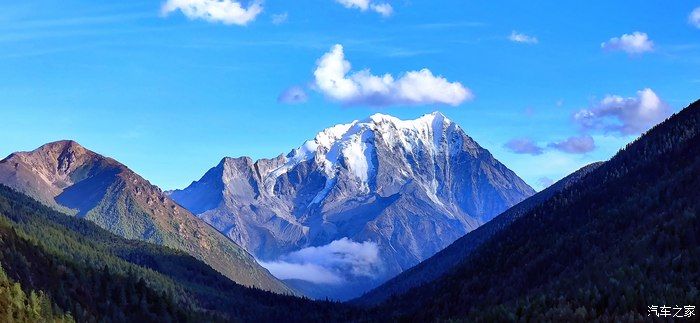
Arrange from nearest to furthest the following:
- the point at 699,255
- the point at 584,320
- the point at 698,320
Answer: the point at 698,320 < the point at 584,320 < the point at 699,255

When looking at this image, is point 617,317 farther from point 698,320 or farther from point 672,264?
point 672,264

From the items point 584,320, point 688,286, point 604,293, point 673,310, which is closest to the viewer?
point 673,310

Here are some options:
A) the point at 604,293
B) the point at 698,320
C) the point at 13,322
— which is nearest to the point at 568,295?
the point at 604,293

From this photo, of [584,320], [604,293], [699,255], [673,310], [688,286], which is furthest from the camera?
[699,255]

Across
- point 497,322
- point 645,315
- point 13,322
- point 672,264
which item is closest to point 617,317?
point 645,315

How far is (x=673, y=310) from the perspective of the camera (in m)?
140

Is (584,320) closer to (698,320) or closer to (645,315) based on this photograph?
(645,315)

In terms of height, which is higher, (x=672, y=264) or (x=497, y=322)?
(x=672, y=264)

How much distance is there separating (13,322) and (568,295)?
13614 centimetres

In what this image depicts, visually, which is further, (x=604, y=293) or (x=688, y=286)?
(x=604, y=293)

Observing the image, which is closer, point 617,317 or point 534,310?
point 617,317

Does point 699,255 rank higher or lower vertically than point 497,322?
higher

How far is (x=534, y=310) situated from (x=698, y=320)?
55.4m

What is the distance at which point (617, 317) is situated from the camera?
14438cm
